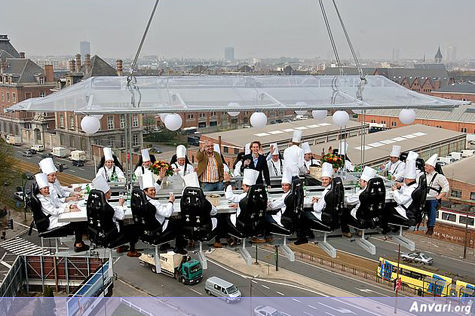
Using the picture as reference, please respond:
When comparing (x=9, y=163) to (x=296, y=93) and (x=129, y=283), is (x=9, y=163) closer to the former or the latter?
(x=129, y=283)

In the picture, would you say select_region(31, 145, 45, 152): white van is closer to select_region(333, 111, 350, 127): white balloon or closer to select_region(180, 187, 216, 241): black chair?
select_region(333, 111, 350, 127): white balloon

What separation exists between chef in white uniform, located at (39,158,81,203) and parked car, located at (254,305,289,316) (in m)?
12.3

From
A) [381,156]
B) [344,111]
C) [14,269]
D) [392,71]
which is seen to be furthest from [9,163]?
[392,71]

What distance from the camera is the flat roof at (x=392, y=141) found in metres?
33.9

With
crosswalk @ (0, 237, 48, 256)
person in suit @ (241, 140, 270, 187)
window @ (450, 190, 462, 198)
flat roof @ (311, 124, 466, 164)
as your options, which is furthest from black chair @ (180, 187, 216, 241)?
flat roof @ (311, 124, 466, 164)

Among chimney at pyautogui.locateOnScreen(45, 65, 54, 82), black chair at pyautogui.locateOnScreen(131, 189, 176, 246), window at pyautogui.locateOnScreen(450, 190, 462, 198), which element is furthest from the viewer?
chimney at pyautogui.locateOnScreen(45, 65, 54, 82)

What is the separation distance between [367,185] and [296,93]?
9.88ft

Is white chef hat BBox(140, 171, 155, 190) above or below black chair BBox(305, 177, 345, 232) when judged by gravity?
above

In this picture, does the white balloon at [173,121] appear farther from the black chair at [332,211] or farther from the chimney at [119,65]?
the chimney at [119,65]

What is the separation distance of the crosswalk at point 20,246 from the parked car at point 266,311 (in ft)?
39.4

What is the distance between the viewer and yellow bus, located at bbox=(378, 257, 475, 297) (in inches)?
813

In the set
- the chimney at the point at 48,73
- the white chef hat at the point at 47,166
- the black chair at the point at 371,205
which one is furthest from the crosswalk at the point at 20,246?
the chimney at the point at 48,73

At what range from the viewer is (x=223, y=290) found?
2125 cm

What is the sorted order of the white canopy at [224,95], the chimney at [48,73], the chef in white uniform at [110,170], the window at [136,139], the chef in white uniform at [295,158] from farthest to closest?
1. the chimney at [48,73]
2. the window at [136,139]
3. the chef in white uniform at [295,158]
4. the chef in white uniform at [110,170]
5. the white canopy at [224,95]
